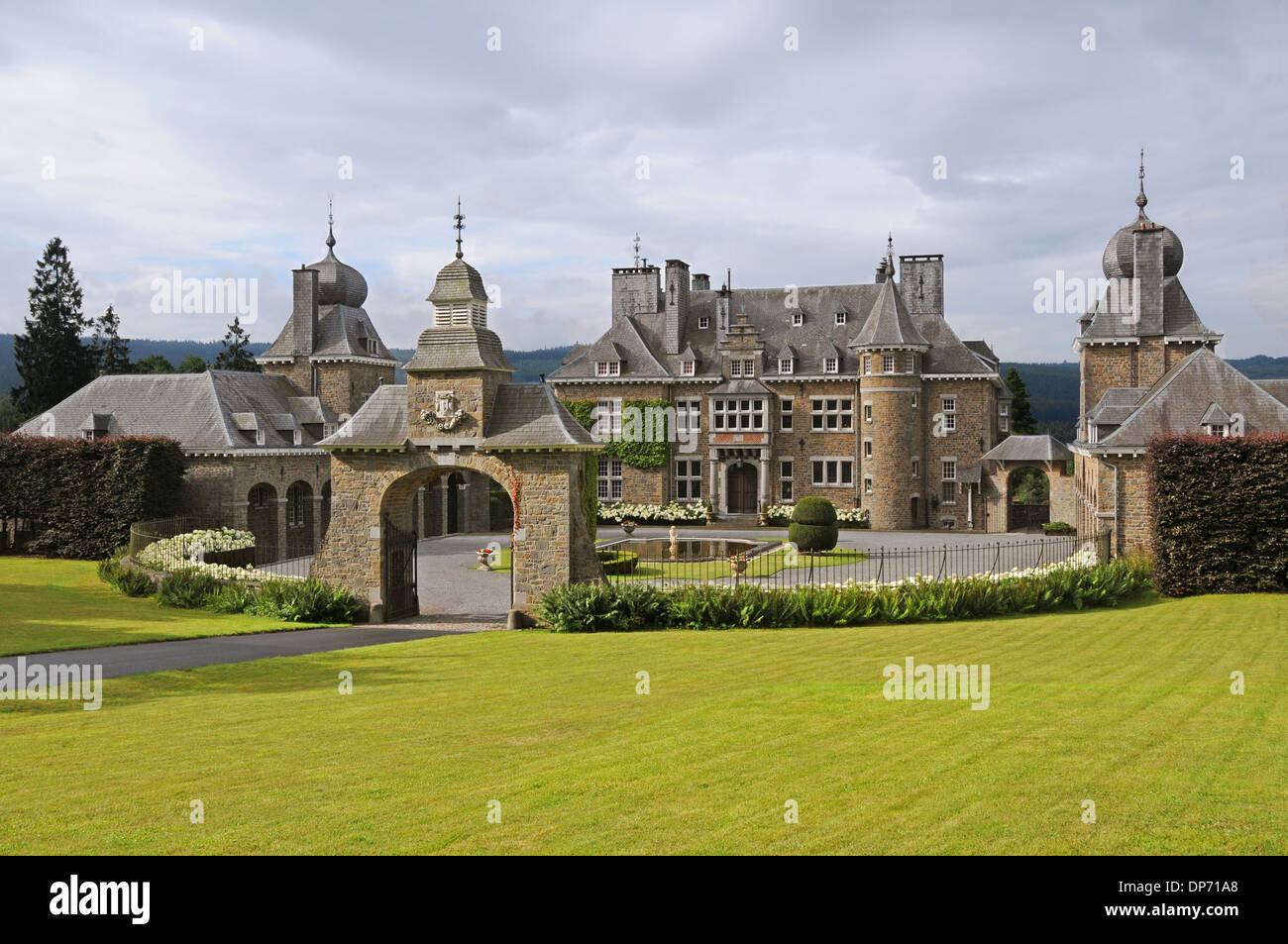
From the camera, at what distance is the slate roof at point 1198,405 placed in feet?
97.1

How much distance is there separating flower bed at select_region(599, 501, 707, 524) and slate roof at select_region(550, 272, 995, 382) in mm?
7175

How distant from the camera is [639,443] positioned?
56.1 m

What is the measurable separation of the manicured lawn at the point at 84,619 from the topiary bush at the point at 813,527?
20.3 metres

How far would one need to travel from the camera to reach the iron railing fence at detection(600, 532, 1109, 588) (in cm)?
2994

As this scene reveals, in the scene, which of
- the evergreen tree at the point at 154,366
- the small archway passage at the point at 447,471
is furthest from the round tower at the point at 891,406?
the evergreen tree at the point at 154,366

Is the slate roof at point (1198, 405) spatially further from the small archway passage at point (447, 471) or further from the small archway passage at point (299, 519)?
the small archway passage at point (299, 519)

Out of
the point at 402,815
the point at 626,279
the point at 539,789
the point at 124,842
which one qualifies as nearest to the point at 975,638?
the point at 539,789

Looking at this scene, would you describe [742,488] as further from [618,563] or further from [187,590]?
[187,590]

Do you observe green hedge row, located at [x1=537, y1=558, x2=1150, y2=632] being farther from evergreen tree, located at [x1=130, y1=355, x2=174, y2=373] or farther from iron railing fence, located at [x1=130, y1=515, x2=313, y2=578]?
evergreen tree, located at [x1=130, y1=355, x2=174, y2=373]

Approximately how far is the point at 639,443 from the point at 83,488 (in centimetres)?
2772

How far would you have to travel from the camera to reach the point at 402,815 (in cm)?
821

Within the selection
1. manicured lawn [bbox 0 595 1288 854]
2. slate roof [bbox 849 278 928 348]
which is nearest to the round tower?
slate roof [bbox 849 278 928 348]

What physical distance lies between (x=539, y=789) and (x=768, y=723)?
3.43m
